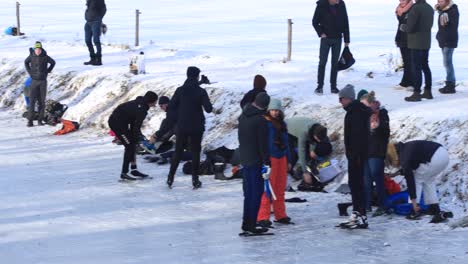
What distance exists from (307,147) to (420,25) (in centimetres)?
308

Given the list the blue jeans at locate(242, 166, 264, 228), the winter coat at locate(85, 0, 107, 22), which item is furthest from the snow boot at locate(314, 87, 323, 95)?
the winter coat at locate(85, 0, 107, 22)

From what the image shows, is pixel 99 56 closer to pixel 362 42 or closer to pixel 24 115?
pixel 24 115

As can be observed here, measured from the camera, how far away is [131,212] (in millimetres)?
13086

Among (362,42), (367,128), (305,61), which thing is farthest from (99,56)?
(367,128)

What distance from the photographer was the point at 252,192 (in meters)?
11.5

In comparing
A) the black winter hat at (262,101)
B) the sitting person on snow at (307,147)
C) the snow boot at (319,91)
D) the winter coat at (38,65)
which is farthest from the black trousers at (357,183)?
the winter coat at (38,65)

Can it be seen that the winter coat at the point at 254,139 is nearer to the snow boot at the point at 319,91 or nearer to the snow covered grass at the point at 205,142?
the snow covered grass at the point at 205,142

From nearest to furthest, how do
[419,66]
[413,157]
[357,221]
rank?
[357,221]
[413,157]
[419,66]

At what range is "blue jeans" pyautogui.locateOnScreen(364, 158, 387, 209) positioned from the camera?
12539 mm

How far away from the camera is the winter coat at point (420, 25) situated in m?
15.9

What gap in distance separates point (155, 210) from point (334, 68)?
559 centimetres

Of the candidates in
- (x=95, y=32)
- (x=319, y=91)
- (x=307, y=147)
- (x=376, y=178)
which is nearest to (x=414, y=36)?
(x=319, y=91)

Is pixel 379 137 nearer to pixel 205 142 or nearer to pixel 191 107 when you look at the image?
pixel 191 107

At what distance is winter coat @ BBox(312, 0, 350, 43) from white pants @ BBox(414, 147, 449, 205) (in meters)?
5.30
